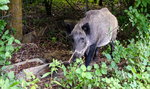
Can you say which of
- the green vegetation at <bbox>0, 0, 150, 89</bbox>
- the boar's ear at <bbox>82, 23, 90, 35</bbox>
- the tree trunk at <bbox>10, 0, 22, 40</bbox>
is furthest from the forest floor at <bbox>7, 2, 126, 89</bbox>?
the boar's ear at <bbox>82, 23, 90, 35</bbox>

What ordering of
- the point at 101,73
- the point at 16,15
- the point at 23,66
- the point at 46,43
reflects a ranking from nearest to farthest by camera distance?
the point at 101,73
the point at 23,66
the point at 16,15
the point at 46,43

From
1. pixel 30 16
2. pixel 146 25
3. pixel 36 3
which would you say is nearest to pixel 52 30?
pixel 30 16

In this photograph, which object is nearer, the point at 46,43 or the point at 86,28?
the point at 86,28

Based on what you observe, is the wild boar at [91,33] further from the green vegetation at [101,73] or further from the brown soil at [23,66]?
the brown soil at [23,66]

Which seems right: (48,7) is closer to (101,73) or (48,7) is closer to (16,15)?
(16,15)

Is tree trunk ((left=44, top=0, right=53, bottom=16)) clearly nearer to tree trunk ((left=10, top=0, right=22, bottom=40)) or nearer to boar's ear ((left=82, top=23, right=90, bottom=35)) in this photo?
tree trunk ((left=10, top=0, right=22, bottom=40))

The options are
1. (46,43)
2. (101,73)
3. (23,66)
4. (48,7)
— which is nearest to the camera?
(101,73)

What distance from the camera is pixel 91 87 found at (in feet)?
14.3

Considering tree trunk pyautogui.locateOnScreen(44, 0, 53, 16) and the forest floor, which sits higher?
→ tree trunk pyautogui.locateOnScreen(44, 0, 53, 16)

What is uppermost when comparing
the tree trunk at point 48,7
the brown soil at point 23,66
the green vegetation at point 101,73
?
the tree trunk at point 48,7

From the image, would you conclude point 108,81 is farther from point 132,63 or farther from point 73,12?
point 73,12

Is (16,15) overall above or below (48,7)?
above

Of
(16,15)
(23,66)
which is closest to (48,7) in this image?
(16,15)

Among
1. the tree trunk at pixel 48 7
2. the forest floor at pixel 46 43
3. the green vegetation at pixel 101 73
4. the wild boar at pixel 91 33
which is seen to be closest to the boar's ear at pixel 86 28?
the wild boar at pixel 91 33
